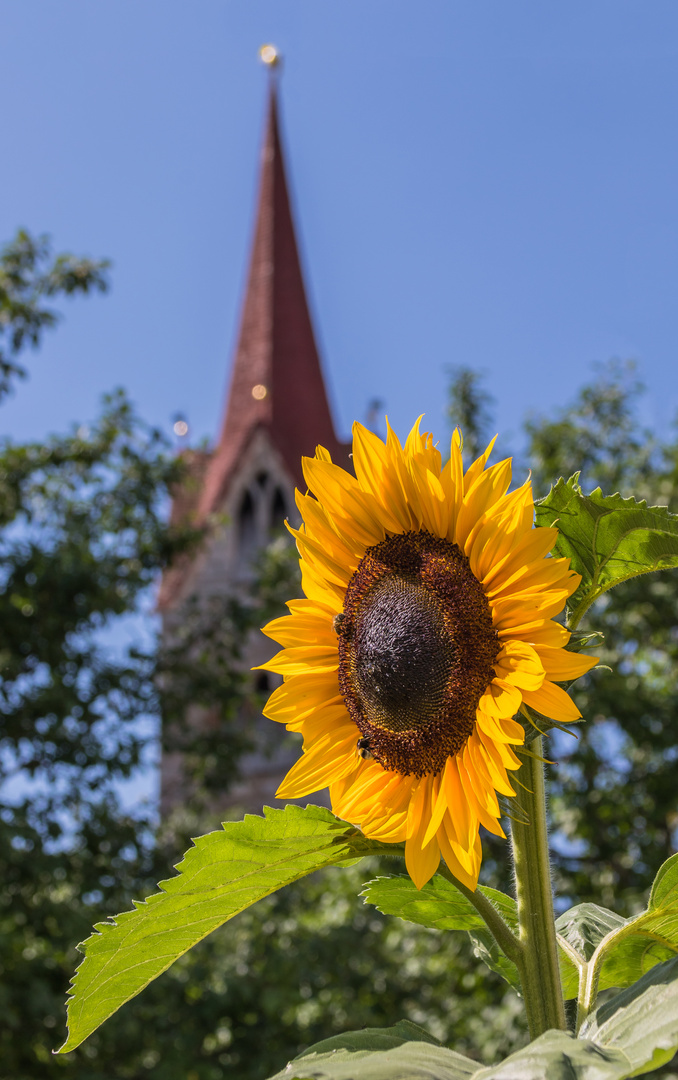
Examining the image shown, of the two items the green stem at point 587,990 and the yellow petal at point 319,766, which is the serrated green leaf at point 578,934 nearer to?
the green stem at point 587,990

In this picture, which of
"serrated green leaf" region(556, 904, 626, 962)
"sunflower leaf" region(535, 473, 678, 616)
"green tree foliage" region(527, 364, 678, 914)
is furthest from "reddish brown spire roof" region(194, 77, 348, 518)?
"sunflower leaf" region(535, 473, 678, 616)

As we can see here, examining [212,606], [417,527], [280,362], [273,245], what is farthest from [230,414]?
[417,527]

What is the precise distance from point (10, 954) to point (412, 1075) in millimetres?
5888

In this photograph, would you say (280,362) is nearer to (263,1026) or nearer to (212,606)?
(212,606)

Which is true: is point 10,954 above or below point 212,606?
below

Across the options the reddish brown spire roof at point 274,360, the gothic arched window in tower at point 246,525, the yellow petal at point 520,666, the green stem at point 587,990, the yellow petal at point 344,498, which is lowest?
the green stem at point 587,990

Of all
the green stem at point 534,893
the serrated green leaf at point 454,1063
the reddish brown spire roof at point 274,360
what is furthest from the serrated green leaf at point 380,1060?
the reddish brown spire roof at point 274,360

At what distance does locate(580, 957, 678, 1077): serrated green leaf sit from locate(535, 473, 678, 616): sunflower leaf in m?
0.33

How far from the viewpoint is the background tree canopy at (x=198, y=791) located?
616 cm

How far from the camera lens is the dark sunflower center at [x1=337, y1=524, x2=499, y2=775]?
35.6 inches

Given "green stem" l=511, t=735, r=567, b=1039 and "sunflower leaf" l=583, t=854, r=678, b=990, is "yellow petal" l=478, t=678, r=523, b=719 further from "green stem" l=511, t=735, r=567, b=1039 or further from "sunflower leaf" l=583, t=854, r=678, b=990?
"sunflower leaf" l=583, t=854, r=678, b=990

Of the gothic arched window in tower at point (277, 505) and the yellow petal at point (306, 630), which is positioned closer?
the yellow petal at point (306, 630)

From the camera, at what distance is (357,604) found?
39.0 inches

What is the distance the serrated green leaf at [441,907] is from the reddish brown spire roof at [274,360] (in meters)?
20.6
